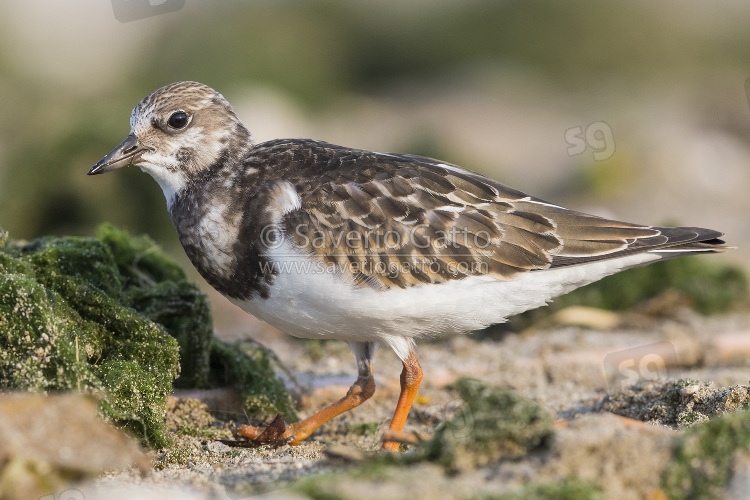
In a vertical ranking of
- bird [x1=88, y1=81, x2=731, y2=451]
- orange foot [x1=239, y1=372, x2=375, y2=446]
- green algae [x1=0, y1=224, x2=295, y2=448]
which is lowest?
orange foot [x1=239, y1=372, x2=375, y2=446]

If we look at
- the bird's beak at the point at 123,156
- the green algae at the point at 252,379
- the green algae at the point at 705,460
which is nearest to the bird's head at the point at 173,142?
the bird's beak at the point at 123,156

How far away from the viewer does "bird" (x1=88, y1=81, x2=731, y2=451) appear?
4.26 meters

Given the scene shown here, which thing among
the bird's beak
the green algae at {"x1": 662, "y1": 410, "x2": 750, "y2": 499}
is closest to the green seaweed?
the green algae at {"x1": 662, "y1": 410, "x2": 750, "y2": 499}

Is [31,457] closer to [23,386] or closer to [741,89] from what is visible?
[23,386]

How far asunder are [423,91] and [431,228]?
1418 centimetres

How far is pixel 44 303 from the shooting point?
363 cm

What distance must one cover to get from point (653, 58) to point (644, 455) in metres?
19.0

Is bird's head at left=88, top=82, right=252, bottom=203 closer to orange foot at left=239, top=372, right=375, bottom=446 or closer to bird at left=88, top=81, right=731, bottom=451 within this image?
bird at left=88, top=81, right=731, bottom=451

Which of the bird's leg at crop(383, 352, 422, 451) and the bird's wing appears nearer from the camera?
the bird's wing

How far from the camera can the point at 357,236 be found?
14.2ft

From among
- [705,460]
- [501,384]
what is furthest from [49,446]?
[501,384]

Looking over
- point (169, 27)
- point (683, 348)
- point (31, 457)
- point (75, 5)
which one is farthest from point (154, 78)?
point (31, 457)

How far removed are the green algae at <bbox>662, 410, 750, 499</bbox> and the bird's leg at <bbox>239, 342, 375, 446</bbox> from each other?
2.38m

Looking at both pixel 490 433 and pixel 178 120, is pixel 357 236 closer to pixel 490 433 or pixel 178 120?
pixel 178 120
